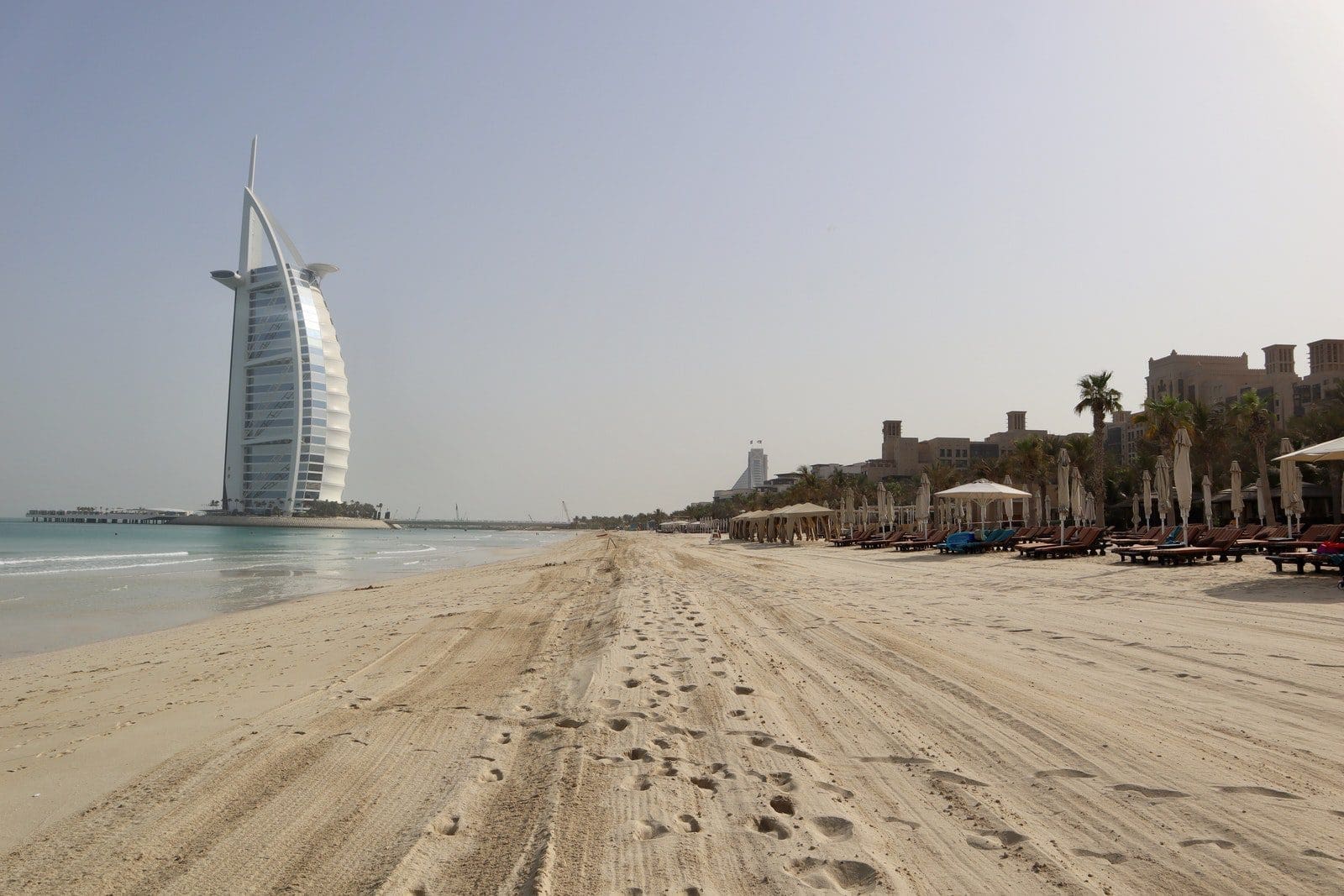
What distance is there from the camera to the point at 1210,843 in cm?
277

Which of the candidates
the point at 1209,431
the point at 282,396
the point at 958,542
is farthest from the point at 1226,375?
the point at 282,396

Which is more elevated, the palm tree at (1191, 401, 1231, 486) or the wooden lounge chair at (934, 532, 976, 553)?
the palm tree at (1191, 401, 1231, 486)

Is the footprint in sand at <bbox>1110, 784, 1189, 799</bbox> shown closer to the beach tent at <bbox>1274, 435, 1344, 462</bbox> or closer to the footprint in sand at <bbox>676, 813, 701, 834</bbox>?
the footprint in sand at <bbox>676, 813, 701, 834</bbox>

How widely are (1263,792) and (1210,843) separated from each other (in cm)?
66

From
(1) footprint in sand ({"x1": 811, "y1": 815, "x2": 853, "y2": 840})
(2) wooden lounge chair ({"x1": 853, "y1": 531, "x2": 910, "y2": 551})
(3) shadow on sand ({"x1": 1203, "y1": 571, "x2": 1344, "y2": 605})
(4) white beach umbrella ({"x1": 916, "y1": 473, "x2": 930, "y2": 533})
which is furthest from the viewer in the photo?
(4) white beach umbrella ({"x1": 916, "y1": 473, "x2": 930, "y2": 533})

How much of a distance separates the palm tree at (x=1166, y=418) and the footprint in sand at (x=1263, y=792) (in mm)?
31030

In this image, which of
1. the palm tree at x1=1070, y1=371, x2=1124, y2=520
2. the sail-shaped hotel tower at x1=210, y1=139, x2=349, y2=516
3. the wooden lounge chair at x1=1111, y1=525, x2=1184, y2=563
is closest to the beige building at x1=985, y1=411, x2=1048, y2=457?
the palm tree at x1=1070, y1=371, x2=1124, y2=520

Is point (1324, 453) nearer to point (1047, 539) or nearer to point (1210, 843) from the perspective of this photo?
point (1047, 539)

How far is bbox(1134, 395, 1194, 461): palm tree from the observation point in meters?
30.6

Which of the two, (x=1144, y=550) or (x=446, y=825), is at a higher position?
(x=1144, y=550)

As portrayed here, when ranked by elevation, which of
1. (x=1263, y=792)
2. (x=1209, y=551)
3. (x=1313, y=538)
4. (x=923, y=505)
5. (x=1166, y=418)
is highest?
(x=1166, y=418)

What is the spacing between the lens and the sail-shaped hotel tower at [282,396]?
392ft

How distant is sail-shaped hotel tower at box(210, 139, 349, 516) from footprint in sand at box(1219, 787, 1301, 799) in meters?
128

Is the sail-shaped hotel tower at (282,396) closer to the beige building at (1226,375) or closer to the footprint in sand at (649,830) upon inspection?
the beige building at (1226,375)
